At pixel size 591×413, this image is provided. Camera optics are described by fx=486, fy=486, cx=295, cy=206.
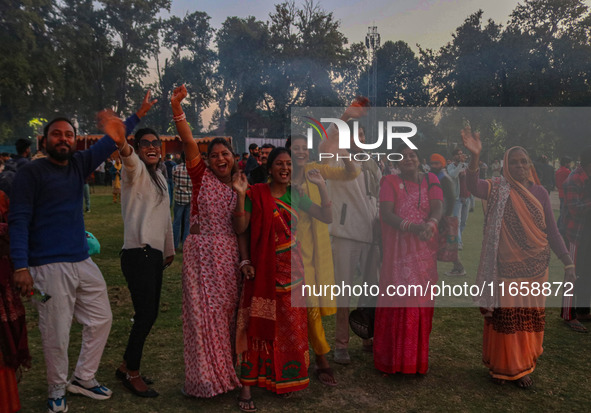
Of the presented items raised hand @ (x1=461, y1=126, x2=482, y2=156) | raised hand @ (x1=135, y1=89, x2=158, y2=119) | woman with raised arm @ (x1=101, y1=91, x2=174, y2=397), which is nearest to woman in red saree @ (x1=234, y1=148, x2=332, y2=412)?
woman with raised arm @ (x1=101, y1=91, x2=174, y2=397)

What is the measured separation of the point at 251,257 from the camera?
3.38 m

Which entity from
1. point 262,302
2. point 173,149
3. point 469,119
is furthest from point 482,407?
point 173,149

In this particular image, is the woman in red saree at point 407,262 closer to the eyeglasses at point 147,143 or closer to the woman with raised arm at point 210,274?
the woman with raised arm at point 210,274

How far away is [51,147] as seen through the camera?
3.08 m

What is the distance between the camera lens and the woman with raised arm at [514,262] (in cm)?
372

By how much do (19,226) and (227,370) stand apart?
163cm

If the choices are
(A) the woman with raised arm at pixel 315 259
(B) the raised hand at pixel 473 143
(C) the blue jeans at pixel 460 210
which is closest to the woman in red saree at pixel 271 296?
(A) the woman with raised arm at pixel 315 259

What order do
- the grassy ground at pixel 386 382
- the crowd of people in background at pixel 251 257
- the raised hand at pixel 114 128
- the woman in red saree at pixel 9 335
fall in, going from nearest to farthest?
the woman in red saree at pixel 9 335, the crowd of people in background at pixel 251 257, the raised hand at pixel 114 128, the grassy ground at pixel 386 382

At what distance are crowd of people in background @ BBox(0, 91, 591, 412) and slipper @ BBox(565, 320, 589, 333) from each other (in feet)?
4.81

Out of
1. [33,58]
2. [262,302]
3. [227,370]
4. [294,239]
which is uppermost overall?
[33,58]

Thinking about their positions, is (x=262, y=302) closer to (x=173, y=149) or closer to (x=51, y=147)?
(x=51, y=147)

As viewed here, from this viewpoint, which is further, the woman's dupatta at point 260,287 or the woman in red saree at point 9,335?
the woman's dupatta at point 260,287

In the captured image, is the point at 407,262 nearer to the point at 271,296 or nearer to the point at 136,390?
the point at 271,296

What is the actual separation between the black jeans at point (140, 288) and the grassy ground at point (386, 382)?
14.0 inches
